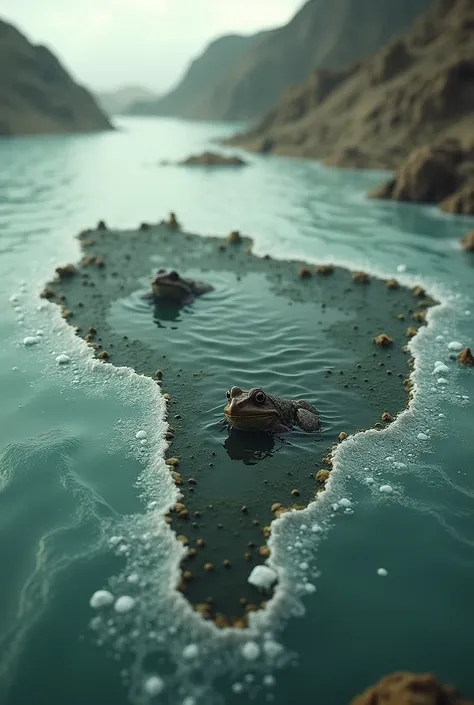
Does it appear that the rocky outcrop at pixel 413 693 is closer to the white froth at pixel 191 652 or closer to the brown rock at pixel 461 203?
the white froth at pixel 191 652

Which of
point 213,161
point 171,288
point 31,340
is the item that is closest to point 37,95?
point 213,161

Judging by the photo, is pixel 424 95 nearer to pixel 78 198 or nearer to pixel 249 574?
pixel 78 198

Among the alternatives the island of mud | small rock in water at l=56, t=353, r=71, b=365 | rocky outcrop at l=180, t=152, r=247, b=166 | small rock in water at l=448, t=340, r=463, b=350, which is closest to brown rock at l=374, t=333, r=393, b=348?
the island of mud

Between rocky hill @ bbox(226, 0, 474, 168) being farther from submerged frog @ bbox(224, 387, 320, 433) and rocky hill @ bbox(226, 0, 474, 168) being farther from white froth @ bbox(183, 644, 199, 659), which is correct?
white froth @ bbox(183, 644, 199, 659)

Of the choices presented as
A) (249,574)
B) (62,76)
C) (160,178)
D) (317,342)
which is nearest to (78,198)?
(160,178)

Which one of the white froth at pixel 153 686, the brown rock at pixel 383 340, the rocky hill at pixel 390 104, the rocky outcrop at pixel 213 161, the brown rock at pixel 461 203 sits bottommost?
the rocky outcrop at pixel 213 161

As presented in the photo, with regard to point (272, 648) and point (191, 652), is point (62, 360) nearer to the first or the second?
point (191, 652)

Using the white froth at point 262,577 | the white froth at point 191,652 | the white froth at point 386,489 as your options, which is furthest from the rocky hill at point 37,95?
the white froth at point 191,652
